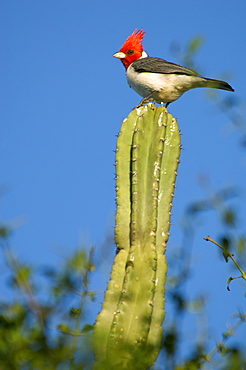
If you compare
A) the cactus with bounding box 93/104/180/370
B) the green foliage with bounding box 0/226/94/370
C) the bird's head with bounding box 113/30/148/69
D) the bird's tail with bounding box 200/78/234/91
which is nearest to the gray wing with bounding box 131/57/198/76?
the bird's tail with bounding box 200/78/234/91

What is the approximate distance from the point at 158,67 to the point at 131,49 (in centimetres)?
134

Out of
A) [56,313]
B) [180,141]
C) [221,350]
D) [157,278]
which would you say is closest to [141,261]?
[157,278]

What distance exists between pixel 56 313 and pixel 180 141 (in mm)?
2429

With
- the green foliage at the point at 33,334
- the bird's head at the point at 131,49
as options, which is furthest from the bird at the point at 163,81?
the green foliage at the point at 33,334

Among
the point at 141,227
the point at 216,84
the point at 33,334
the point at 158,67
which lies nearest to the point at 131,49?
the point at 158,67

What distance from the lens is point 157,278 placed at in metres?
3.20

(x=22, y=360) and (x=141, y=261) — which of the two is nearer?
(x=22, y=360)

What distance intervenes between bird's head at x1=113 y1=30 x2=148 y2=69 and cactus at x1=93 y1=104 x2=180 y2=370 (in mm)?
2970

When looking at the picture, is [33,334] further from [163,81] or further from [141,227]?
[163,81]

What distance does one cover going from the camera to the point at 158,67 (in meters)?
5.52

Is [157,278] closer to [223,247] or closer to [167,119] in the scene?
[223,247]

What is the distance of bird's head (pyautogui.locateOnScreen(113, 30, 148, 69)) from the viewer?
22.0 ft

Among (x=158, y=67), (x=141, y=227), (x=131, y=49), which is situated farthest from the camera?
(x=131, y=49)

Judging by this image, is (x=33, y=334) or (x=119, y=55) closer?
(x=33, y=334)
